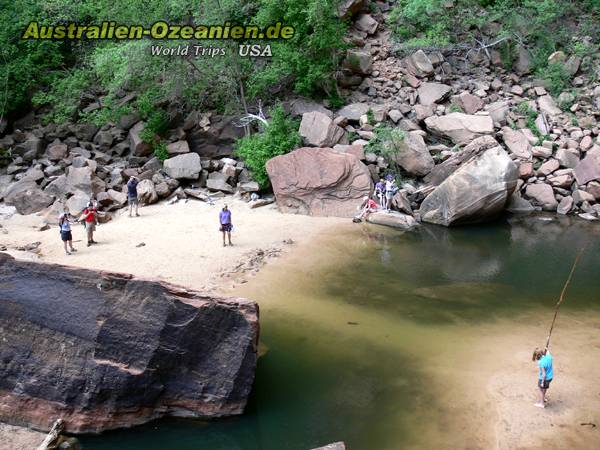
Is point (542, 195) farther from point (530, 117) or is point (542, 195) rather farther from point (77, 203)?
point (77, 203)

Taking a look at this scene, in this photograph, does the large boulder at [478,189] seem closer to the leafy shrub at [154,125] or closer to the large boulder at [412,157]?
the large boulder at [412,157]

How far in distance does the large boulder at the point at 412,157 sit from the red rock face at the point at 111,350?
50.2 feet

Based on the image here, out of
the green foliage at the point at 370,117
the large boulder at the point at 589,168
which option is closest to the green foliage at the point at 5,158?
the green foliage at the point at 370,117

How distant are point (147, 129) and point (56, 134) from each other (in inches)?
218

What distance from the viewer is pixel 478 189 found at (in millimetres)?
19969

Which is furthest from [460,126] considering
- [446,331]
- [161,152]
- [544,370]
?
[544,370]

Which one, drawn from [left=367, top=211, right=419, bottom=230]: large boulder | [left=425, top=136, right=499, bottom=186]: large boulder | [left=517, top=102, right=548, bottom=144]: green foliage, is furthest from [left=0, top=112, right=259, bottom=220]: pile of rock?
[left=517, top=102, right=548, bottom=144]: green foliage

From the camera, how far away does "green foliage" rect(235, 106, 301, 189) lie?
22844 mm

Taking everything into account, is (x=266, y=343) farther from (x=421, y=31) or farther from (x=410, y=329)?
(x=421, y=31)

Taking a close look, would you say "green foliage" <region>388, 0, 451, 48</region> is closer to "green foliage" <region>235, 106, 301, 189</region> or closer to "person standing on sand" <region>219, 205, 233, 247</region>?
"green foliage" <region>235, 106, 301, 189</region>

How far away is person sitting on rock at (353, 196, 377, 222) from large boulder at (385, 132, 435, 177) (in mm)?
2972

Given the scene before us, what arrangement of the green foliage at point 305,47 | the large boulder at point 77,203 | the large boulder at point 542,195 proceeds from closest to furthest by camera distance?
the large boulder at point 77,203, the large boulder at point 542,195, the green foliage at point 305,47

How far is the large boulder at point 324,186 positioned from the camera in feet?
70.1

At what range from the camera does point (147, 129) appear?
25516 mm
